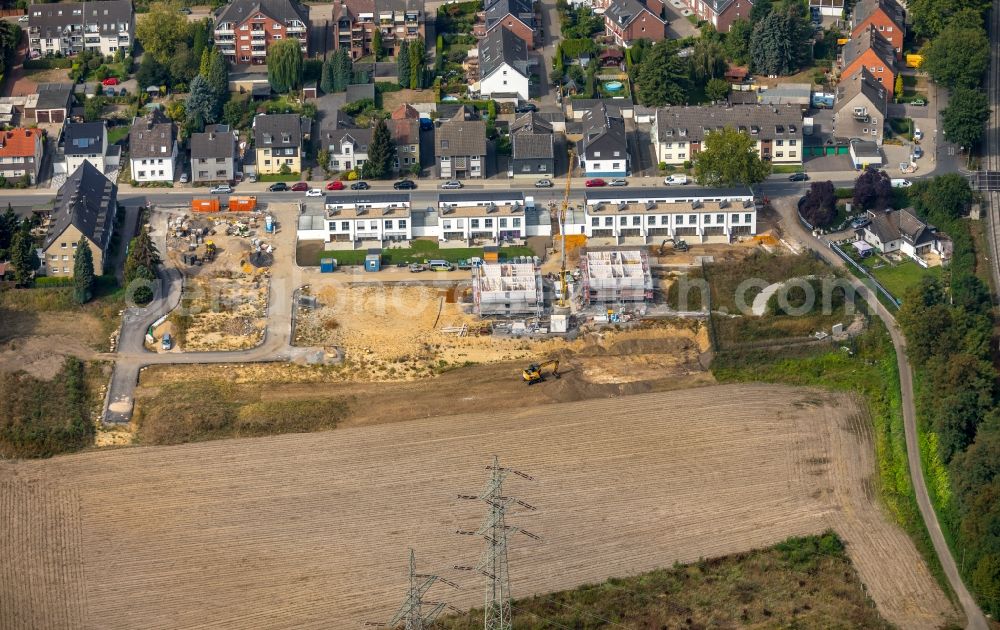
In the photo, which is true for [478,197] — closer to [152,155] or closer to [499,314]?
[499,314]

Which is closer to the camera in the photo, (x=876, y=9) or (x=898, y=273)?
(x=898, y=273)

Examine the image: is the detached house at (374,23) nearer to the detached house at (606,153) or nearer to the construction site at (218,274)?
the detached house at (606,153)

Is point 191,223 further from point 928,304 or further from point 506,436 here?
point 928,304

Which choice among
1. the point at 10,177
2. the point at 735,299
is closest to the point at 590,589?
the point at 735,299

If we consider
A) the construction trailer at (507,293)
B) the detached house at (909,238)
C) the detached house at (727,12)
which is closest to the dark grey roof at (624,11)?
the detached house at (727,12)

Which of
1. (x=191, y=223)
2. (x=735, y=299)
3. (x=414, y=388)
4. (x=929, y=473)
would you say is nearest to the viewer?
(x=929, y=473)

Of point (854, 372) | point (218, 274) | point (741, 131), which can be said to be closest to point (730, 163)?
point (741, 131)
